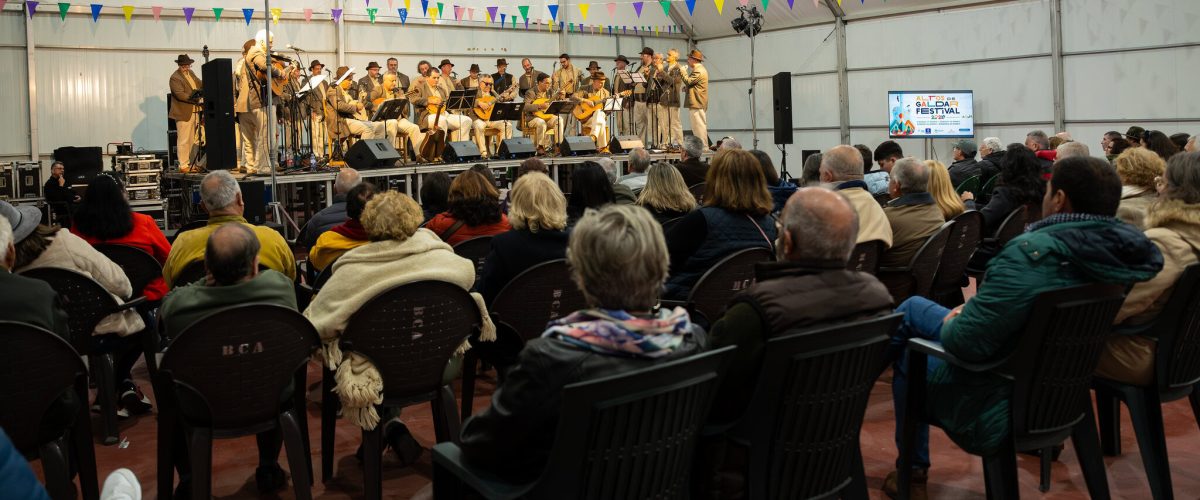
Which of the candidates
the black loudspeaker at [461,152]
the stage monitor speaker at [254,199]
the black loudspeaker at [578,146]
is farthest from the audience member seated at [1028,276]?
the black loudspeaker at [578,146]

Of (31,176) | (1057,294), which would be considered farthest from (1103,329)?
(31,176)

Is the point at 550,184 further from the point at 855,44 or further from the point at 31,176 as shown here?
the point at 855,44

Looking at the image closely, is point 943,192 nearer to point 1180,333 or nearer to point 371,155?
point 1180,333

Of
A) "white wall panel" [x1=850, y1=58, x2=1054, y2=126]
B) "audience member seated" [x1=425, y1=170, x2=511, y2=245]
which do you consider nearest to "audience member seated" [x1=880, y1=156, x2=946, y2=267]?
"audience member seated" [x1=425, y1=170, x2=511, y2=245]

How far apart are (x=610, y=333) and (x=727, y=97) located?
57.9 feet

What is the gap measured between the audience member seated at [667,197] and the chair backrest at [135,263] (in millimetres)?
2218

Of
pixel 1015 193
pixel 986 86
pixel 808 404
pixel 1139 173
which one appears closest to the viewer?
pixel 808 404

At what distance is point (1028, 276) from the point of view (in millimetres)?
2562

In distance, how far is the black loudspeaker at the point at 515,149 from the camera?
13.0 meters

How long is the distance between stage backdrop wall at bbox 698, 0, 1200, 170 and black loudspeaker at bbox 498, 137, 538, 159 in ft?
21.0

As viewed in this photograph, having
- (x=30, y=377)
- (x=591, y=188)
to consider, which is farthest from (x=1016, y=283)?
(x=30, y=377)

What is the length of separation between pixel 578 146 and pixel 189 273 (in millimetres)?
9786

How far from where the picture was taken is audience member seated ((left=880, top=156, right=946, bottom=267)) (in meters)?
4.50

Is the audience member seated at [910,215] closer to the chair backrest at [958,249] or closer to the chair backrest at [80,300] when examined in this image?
the chair backrest at [958,249]
